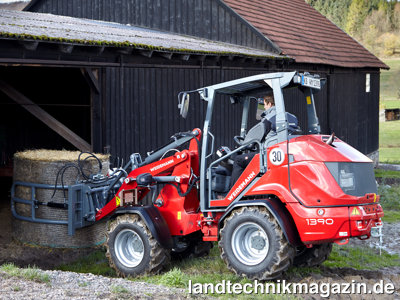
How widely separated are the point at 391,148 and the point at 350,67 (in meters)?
18.0

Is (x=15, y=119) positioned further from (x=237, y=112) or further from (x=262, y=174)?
(x=262, y=174)

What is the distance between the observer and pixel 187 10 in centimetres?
1908

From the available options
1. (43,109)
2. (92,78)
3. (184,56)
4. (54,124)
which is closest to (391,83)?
(43,109)

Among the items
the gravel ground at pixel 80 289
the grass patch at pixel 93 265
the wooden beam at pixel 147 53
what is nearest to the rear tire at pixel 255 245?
the gravel ground at pixel 80 289

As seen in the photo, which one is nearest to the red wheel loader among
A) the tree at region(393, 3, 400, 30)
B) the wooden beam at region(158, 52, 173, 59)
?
the wooden beam at region(158, 52, 173, 59)

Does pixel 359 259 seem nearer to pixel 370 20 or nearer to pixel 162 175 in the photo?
pixel 162 175

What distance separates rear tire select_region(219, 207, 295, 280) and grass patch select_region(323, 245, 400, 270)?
1836 mm

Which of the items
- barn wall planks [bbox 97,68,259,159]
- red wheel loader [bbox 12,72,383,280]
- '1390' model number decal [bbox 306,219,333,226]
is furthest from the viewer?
barn wall planks [bbox 97,68,259,159]

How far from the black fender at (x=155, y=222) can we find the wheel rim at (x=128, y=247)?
292 millimetres

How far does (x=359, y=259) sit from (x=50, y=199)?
5.03 meters

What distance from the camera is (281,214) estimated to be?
7641 millimetres

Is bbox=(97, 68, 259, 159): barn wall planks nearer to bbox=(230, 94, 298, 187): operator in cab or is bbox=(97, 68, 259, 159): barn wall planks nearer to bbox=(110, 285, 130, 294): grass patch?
bbox=(230, 94, 298, 187): operator in cab

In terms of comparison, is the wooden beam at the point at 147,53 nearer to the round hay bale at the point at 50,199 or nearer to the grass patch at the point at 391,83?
the round hay bale at the point at 50,199

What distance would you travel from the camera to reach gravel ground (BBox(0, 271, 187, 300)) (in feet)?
21.2
